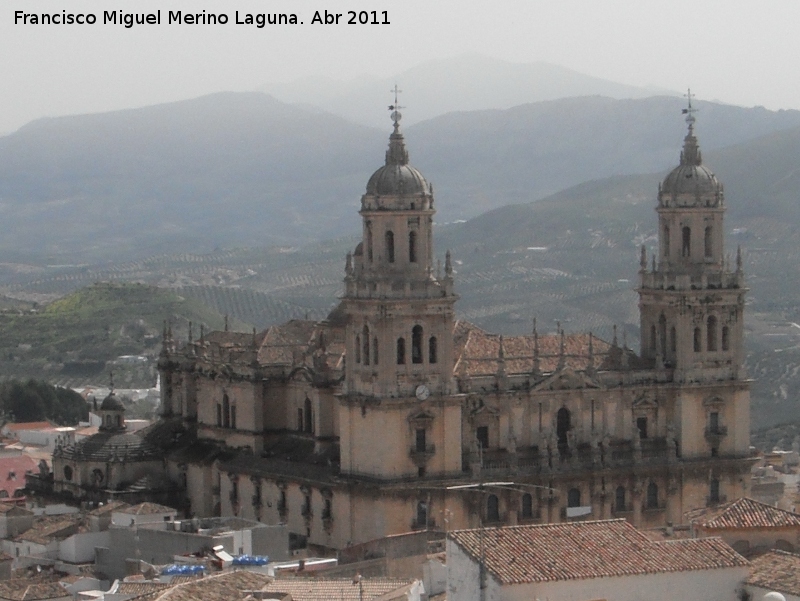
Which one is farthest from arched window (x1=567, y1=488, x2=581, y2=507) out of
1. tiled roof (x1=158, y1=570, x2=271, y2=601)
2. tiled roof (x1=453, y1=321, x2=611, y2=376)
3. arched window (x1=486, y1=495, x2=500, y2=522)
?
tiled roof (x1=158, y1=570, x2=271, y2=601)

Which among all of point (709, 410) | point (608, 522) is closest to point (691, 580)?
point (608, 522)

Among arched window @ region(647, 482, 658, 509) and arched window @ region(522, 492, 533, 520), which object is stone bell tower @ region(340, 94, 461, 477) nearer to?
arched window @ region(522, 492, 533, 520)

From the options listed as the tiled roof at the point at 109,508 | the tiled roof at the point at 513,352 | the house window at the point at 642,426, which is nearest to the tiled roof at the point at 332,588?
the tiled roof at the point at 109,508

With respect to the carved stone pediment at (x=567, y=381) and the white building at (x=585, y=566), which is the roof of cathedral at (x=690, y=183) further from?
the white building at (x=585, y=566)

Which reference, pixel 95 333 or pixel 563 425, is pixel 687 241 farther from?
pixel 95 333

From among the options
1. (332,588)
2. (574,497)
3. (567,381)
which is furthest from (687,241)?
(332,588)

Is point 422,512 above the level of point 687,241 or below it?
below
